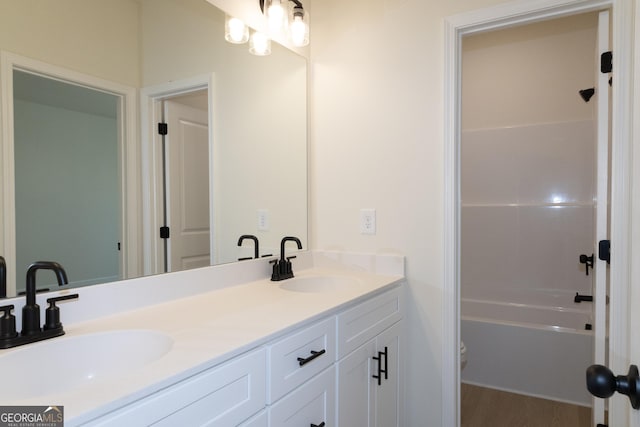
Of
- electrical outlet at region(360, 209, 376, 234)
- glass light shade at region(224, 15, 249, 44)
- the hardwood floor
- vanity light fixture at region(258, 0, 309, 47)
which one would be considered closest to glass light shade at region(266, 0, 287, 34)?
vanity light fixture at region(258, 0, 309, 47)

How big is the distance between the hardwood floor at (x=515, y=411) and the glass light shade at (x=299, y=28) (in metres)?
2.29

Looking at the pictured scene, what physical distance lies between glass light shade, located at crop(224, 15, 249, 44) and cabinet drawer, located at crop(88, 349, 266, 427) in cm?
136

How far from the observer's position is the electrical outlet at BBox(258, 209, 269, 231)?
6.00 feet

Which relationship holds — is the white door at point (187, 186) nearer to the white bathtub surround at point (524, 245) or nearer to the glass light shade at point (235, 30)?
the glass light shade at point (235, 30)

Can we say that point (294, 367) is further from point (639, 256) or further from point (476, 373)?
point (476, 373)

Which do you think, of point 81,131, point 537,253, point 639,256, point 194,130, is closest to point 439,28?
point 194,130

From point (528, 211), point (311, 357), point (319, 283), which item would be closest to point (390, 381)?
point (319, 283)

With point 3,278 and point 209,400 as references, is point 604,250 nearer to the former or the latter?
point 209,400

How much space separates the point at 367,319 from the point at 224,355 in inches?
29.4

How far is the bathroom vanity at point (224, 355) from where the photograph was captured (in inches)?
27.4

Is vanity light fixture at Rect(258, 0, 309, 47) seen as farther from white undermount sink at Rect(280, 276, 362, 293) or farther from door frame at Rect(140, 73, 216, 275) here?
white undermount sink at Rect(280, 276, 362, 293)

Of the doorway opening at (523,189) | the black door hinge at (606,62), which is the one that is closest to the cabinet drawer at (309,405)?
the black door hinge at (606,62)

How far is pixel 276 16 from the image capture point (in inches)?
70.4

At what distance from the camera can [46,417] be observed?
1.90 feet
